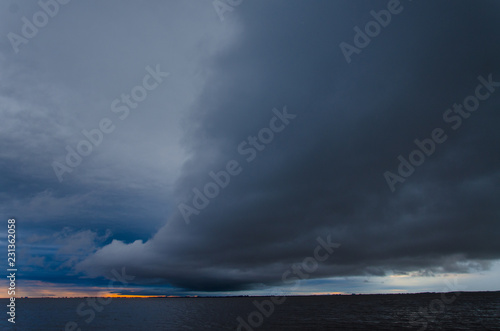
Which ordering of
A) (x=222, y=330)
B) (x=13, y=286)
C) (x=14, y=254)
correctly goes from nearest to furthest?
(x=14, y=254) < (x=13, y=286) < (x=222, y=330)

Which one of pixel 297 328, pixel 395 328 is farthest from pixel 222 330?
pixel 395 328

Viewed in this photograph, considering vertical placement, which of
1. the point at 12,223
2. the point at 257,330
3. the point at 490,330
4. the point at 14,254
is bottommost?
the point at 490,330

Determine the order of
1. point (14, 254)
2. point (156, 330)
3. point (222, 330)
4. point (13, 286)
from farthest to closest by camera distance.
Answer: point (156, 330), point (222, 330), point (13, 286), point (14, 254)

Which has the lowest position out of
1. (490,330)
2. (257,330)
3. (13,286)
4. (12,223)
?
(490,330)

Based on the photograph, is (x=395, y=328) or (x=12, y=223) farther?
(x=395, y=328)

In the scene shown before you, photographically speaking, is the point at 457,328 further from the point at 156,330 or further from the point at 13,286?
the point at 13,286

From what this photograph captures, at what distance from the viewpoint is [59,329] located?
86562 mm

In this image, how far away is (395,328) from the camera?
3009 inches

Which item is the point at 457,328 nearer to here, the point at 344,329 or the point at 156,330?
the point at 344,329

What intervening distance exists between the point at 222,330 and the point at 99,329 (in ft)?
117

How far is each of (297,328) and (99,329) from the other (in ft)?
179

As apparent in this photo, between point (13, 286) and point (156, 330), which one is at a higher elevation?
point (13, 286)

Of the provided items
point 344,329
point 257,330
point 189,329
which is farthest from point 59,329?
point 344,329

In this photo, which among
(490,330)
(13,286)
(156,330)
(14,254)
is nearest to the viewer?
(14,254)
